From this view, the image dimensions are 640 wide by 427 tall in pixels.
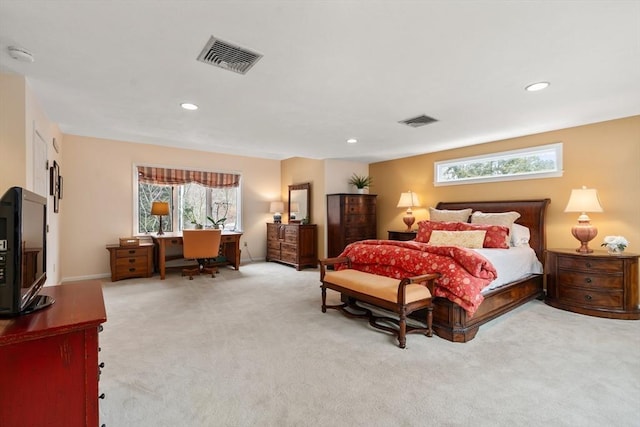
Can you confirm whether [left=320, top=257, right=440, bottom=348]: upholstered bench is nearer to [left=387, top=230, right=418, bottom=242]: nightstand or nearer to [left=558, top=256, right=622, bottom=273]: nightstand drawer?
[left=558, top=256, right=622, bottom=273]: nightstand drawer

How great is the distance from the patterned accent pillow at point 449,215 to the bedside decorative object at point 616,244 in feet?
5.37

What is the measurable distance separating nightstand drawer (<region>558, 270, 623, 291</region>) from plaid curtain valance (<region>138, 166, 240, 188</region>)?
19.0 feet

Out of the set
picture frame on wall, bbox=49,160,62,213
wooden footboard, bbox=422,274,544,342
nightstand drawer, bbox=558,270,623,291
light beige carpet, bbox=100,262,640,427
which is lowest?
light beige carpet, bbox=100,262,640,427

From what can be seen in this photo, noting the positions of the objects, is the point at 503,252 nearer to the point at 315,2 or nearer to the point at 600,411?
the point at 600,411

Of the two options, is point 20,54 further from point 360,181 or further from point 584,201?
point 584,201

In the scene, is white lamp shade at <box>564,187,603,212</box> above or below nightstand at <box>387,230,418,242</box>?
above

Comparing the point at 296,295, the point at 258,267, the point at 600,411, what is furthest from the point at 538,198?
the point at 258,267

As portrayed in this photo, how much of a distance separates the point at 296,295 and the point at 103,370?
2.34m

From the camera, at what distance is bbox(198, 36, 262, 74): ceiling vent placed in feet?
6.73

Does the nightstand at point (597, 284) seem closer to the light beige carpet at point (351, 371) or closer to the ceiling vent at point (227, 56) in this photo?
the light beige carpet at point (351, 371)

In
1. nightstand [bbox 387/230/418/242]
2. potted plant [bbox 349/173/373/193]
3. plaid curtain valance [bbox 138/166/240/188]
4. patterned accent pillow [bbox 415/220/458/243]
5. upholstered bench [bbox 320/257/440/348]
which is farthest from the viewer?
potted plant [bbox 349/173/373/193]

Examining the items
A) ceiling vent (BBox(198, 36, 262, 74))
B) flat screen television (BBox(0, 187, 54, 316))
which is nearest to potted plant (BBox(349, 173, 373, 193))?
ceiling vent (BBox(198, 36, 262, 74))

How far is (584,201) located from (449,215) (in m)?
1.67

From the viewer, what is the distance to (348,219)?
19.7ft
